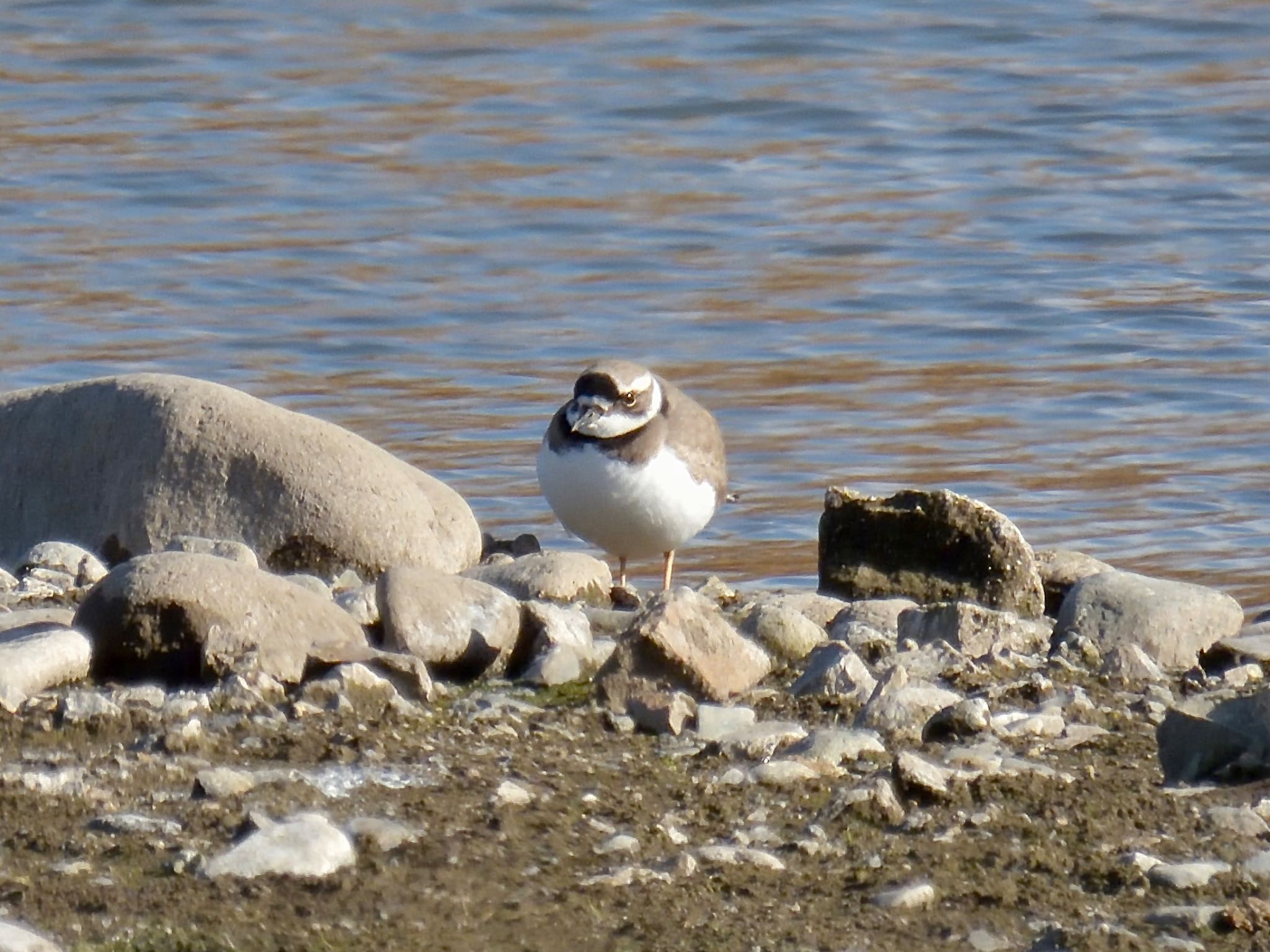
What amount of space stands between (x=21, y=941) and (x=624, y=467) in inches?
151

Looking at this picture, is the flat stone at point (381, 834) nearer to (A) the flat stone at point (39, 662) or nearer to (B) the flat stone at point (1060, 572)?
(A) the flat stone at point (39, 662)

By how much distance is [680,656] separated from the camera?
4.62 meters

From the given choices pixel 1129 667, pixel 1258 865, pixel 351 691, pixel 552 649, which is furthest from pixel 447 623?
pixel 1258 865

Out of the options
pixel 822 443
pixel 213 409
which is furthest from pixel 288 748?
pixel 822 443

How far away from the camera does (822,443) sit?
8.91 meters

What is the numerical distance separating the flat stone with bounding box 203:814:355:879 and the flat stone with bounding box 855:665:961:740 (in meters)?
1.27

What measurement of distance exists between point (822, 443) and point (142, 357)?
319 centimetres

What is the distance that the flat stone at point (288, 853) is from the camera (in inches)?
135

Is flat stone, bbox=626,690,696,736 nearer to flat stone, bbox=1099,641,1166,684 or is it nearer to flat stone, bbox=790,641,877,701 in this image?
flat stone, bbox=790,641,877,701

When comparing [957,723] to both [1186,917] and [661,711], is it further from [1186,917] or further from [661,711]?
[1186,917]

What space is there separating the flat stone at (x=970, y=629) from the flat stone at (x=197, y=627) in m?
1.39

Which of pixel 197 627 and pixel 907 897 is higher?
pixel 197 627

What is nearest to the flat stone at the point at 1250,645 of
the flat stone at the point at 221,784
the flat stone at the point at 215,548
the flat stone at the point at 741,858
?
the flat stone at the point at 741,858

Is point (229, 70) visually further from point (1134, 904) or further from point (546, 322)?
point (1134, 904)
